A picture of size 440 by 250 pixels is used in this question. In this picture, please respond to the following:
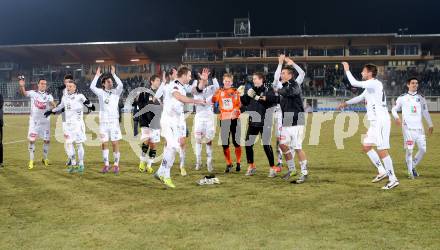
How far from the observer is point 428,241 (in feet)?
17.7

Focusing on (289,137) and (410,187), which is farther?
(289,137)

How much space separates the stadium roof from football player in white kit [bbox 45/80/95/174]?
153 ft

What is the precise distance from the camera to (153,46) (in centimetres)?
5872

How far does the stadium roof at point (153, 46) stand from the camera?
55281 millimetres

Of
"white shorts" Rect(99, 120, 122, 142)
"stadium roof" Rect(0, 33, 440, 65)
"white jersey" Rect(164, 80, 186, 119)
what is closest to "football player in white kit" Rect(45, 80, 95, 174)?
"white shorts" Rect(99, 120, 122, 142)

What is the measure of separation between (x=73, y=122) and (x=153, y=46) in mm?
48822

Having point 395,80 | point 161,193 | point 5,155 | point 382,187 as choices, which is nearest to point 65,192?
point 161,193

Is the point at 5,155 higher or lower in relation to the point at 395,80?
lower

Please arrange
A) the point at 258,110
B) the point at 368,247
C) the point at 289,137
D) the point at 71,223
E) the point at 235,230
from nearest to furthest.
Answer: the point at 368,247 < the point at 235,230 < the point at 71,223 < the point at 289,137 < the point at 258,110

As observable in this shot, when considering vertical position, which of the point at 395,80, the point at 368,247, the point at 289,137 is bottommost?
the point at 368,247

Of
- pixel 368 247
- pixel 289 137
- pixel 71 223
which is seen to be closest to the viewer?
pixel 368 247

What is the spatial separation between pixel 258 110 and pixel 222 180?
197 centimetres

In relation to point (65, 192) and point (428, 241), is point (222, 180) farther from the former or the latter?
point (428, 241)

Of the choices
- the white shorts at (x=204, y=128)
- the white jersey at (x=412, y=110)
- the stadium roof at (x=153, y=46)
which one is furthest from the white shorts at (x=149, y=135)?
the stadium roof at (x=153, y=46)
